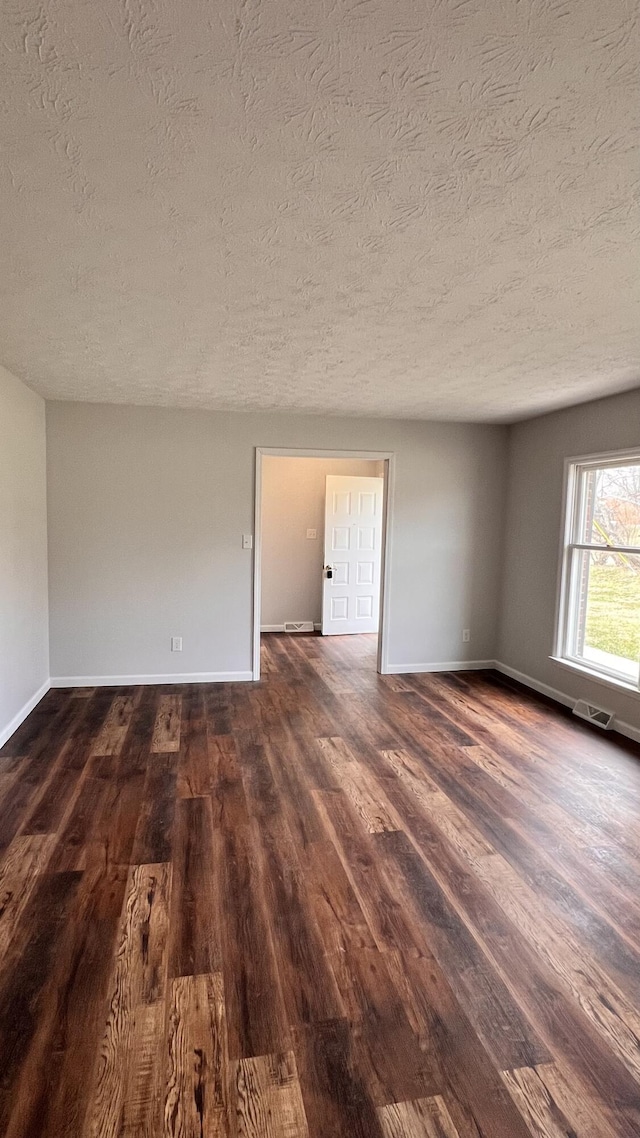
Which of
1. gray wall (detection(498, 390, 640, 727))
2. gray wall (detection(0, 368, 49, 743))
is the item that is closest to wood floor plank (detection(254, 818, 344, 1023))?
gray wall (detection(0, 368, 49, 743))

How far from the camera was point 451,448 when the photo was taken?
5.34 metres

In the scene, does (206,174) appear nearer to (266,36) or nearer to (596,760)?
(266,36)

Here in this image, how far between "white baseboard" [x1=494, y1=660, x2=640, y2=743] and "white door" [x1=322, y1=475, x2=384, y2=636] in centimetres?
193

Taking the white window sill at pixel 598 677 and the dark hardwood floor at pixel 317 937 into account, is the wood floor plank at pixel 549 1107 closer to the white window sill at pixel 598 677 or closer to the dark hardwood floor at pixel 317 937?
the dark hardwood floor at pixel 317 937

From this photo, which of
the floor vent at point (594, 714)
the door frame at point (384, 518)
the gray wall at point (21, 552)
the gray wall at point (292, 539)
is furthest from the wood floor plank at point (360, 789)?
the gray wall at point (292, 539)

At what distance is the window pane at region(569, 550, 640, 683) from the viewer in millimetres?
3990

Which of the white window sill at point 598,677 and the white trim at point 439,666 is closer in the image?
the white window sill at point 598,677

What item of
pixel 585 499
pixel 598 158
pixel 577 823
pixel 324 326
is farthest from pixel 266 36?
pixel 585 499

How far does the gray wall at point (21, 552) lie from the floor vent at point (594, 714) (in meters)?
4.12

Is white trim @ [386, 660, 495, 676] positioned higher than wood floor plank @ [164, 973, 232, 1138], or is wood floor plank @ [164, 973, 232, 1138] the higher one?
white trim @ [386, 660, 495, 676]

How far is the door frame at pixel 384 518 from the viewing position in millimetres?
4988

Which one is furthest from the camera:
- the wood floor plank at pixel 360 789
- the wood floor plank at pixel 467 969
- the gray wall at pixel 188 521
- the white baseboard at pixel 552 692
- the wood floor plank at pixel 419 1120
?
the gray wall at pixel 188 521

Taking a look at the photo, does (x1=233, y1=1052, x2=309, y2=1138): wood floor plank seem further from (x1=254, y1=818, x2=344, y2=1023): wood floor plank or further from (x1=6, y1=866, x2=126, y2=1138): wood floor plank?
(x1=6, y1=866, x2=126, y2=1138): wood floor plank

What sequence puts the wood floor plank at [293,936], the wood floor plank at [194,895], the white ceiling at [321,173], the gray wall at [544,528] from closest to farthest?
1. the white ceiling at [321,173]
2. the wood floor plank at [293,936]
3. the wood floor plank at [194,895]
4. the gray wall at [544,528]
